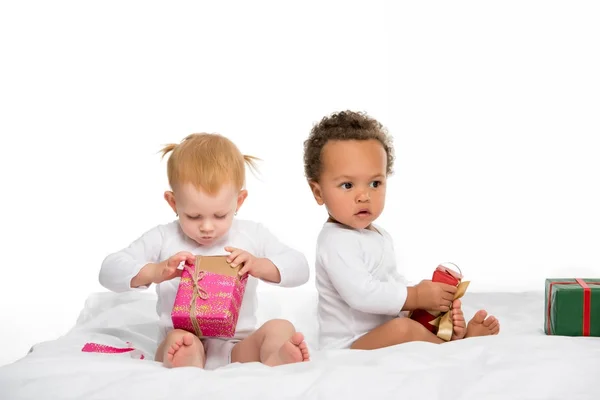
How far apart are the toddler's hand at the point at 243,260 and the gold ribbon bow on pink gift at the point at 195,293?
106 millimetres

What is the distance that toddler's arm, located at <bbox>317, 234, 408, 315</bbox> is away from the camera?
3041 mm

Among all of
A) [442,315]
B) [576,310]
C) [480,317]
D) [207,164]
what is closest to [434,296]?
[442,315]

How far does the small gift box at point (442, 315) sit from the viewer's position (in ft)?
10.2

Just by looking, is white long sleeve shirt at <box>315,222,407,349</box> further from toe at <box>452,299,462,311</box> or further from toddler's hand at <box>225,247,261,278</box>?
toddler's hand at <box>225,247,261,278</box>

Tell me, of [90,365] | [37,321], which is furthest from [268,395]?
[37,321]

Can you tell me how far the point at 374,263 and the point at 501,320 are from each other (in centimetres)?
74

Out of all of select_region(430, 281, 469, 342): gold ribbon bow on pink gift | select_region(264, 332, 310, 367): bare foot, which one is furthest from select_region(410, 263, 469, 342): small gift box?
select_region(264, 332, 310, 367): bare foot

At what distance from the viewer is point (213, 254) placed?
3.13m

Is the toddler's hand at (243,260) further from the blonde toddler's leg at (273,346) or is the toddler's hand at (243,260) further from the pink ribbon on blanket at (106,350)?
the pink ribbon on blanket at (106,350)

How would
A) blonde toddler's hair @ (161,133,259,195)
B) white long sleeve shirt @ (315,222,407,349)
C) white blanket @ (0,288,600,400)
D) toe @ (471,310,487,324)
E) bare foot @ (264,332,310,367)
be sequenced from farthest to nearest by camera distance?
toe @ (471,310,487,324), white long sleeve shirt @ (315,222,407,349), blonde toddler's hair @ (161,133,259,195), bare foot @ (264,332,310,367), white blanket @ (0,288,600,400)

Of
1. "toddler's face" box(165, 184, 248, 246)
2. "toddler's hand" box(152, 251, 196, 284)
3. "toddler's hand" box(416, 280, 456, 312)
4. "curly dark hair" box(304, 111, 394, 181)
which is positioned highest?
"curly dark hair" box(304, 111, 394, 181)

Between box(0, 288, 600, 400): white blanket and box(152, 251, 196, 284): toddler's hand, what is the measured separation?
0.28 metres

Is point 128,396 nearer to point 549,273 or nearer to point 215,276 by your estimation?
point 215,276

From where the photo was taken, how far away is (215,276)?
289cm
